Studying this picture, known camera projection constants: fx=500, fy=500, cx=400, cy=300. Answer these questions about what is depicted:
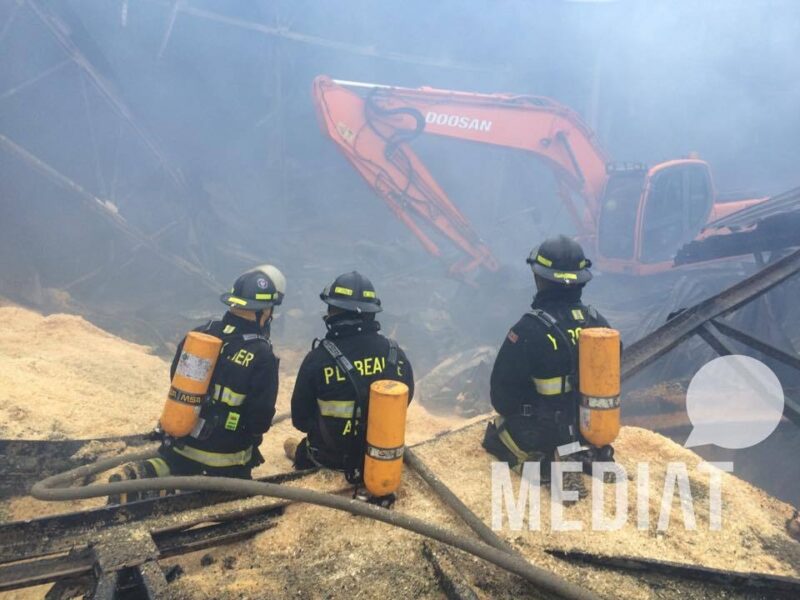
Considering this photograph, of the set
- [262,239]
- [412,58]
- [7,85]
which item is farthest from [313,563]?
[412,58]

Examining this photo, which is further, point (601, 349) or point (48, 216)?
point (48, 216)

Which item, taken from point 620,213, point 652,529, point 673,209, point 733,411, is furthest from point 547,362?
point 673,209

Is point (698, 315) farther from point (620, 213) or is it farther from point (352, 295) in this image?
point (620, 213)

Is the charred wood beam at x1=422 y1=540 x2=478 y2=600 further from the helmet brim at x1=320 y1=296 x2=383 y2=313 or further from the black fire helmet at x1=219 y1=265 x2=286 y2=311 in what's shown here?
the black fire helmet at x1=219 y1=265 x2=286 y2=311

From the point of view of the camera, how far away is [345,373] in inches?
113

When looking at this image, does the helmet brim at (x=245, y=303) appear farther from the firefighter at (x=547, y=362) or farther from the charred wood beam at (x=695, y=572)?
the charred wood beam at (x=695, y=572)

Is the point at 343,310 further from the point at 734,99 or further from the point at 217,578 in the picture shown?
the point at 734,99

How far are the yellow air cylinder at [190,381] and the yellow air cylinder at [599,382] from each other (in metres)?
2.17

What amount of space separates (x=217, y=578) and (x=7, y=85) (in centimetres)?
976

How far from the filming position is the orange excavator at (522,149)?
916 centimetres

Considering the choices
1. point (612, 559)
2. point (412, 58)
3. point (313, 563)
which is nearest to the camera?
point (313, 563)

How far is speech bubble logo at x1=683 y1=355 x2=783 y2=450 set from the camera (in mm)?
5160

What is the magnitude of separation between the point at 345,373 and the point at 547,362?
127 centimetres

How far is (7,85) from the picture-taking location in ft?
27.3
